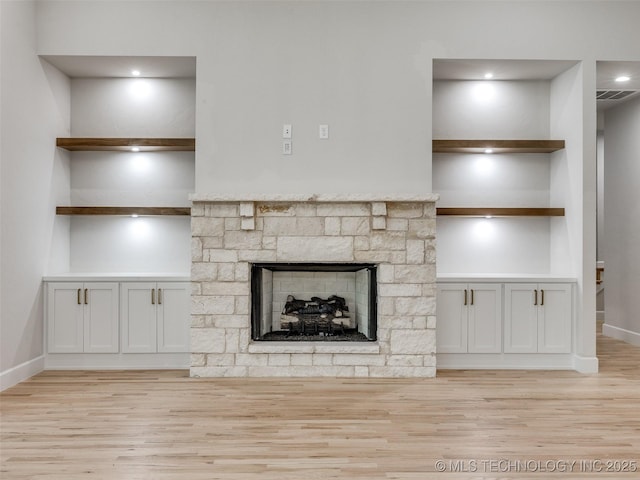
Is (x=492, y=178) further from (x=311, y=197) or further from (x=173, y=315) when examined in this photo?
(x=173, y=315)

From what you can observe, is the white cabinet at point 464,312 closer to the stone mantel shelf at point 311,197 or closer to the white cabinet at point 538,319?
the white cabinet at point 538,319

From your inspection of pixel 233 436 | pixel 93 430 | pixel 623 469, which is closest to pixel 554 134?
pixel 623 469

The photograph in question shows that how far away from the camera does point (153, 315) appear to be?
13.4ft

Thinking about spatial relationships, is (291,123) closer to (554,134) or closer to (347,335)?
(347,335)

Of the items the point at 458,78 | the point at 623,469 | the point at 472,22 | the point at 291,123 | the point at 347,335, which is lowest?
the point at 623,469

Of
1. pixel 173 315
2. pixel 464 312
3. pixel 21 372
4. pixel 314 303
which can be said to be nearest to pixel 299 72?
pixel 314 303

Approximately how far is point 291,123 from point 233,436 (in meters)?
2.39

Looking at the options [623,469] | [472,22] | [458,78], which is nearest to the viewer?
[623,469]

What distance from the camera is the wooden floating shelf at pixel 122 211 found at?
426 cm

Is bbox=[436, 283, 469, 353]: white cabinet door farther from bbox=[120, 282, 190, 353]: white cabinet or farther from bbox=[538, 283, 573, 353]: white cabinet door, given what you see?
bbox=[120, 282, 190, 353]: white cabinet

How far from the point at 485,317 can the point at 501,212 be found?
0.93m

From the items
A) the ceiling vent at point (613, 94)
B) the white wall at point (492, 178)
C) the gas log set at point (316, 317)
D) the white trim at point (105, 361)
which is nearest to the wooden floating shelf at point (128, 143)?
the gas log set at point (316, 317)

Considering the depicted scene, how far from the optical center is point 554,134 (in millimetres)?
4531

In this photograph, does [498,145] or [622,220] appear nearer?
[498,145]
